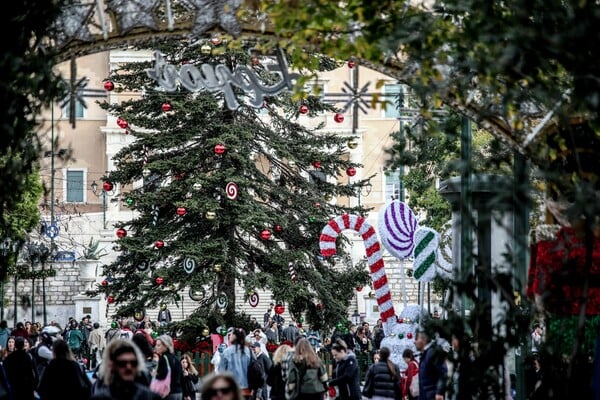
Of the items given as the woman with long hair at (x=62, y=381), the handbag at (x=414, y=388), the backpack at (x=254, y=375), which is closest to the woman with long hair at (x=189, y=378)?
the backpack at (x=254, y=375)

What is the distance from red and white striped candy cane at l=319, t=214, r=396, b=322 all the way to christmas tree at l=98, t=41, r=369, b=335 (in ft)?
29.6

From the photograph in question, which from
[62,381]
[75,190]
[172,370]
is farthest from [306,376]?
[75,190]

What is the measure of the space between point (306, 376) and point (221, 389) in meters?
9.60

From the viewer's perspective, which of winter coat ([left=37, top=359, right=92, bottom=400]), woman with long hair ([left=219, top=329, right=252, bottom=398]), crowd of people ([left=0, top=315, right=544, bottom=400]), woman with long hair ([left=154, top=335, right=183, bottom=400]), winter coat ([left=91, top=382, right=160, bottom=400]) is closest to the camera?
winter coat ([left=91, top=382, right=160, bottom=400])

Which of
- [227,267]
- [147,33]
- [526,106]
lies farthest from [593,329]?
[227,267]

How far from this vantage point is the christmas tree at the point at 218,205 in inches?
1503

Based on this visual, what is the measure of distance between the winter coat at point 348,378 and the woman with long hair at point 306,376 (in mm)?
1272

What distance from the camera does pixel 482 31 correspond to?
35.3 ft

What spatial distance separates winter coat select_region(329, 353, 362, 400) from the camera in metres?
19.9

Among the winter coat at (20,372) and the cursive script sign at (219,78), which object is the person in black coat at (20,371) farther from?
the cursive script sign at (219,78)

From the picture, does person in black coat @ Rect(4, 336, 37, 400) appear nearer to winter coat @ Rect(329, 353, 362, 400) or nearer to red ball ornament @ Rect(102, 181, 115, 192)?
winter coat @ Rect(329, 353, 362, 400)

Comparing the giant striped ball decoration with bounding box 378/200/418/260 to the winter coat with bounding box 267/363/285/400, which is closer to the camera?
the winter coat with bounding box 267/363/285/400

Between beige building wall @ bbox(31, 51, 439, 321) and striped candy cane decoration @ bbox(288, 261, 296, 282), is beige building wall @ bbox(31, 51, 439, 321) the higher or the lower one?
the higher one

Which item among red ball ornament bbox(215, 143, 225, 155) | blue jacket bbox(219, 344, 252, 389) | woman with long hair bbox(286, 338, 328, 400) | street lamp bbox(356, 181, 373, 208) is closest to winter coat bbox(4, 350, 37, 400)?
Answer: woman with long hair bbox(286, 338, 328, 400)
